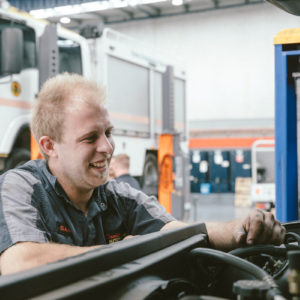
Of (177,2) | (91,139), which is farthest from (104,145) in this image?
(177,2)

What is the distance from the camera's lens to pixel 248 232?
1.30 m

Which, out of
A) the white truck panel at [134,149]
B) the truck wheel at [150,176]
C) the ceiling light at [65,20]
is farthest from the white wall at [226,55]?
the white truck panel at [134,149]

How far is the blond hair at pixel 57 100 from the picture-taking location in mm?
1576

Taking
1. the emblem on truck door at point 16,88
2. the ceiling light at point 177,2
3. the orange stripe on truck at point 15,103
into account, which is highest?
the ceiling light at point 177,2

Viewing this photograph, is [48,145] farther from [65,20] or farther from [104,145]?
[65,20]

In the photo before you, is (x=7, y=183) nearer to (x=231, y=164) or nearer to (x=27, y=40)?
(x=27, y=40)

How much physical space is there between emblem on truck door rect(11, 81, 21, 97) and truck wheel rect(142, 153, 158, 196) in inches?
108

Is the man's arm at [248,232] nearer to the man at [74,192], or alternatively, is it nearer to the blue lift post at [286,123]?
the man at [74,192]

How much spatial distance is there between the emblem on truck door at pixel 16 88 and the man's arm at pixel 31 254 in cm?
379

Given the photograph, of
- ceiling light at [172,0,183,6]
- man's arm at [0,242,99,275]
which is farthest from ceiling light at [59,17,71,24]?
man's arm at [0,242,99,275]

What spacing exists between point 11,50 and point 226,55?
11.2 metres

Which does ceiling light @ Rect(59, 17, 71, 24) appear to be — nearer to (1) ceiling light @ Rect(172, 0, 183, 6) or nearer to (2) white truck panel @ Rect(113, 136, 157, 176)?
(1) ceiling light @ Rect(172, 0, 183, 6)

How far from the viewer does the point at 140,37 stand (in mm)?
15945

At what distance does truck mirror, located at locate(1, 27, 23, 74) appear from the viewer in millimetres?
4293
